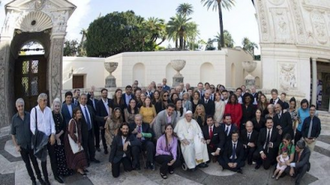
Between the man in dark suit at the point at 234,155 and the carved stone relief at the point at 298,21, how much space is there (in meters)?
8.43

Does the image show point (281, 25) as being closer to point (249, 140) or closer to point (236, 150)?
point (249, 140)

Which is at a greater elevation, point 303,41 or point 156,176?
point 303,41

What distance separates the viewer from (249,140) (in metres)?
5.82

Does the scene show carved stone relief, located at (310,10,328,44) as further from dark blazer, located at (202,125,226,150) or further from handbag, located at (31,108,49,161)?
handbag, located at (31,108,49,161)

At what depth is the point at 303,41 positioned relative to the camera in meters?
12.2

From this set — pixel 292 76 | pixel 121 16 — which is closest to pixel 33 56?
Result: pixel 292 76

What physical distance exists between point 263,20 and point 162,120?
9.16 metres

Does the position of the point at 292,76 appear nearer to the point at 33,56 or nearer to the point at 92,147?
the point at 92,147

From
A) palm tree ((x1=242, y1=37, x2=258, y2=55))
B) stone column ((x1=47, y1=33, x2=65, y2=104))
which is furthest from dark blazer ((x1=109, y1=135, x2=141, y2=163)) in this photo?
palm tree ((x1=242, y1=37, x2=258, y2=55))

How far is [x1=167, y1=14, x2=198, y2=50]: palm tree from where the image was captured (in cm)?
3338

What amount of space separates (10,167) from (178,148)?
3.37 metres

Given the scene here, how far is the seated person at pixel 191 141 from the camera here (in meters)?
5.58

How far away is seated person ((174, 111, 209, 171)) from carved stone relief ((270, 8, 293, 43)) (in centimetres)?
856

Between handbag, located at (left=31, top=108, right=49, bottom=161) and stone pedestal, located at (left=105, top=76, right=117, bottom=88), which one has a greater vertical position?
stone pedestal, located at (left=105, top=76, right=117, bottom=88)
